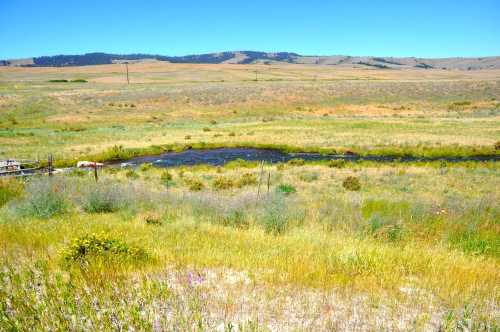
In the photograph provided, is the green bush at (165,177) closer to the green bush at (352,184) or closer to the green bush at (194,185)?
the green bush at (194,185)

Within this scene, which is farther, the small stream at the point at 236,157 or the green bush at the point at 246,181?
the small stream at the point at 236,157

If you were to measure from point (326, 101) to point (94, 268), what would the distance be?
7452 cm

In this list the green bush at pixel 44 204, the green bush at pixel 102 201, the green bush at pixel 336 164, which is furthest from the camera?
the green bush at pixel 336 164

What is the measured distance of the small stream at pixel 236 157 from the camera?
30.6 metres

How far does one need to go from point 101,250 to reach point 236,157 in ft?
88.7

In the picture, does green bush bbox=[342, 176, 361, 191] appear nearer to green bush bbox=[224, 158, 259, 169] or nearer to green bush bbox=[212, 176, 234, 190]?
green bush bbox=[212, 176, 234, 190]

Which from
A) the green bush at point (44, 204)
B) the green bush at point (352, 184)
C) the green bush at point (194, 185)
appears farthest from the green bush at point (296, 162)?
the green bush at point (44, 204)

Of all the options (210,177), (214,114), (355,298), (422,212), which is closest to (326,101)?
(214,114)

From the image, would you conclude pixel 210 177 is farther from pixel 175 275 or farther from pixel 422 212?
pixel 175 275

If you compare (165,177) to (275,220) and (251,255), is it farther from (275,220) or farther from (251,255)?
(251,255)

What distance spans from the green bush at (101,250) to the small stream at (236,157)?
77.3ft

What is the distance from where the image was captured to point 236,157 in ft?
107

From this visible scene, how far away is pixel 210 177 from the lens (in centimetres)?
2434

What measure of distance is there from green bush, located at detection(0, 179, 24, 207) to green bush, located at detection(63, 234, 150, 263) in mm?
7588
